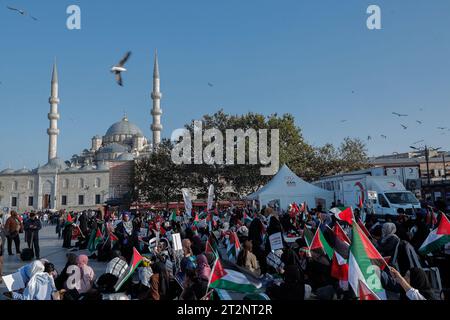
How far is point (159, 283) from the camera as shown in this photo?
17.2ft

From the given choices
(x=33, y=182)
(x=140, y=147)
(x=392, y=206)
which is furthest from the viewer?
(x=140, y=147)

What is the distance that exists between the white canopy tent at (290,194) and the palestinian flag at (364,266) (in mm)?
16617

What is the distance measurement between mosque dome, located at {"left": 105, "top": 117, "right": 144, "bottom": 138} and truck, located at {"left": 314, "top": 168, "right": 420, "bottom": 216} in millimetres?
70132

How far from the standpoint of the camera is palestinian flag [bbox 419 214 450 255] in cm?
597

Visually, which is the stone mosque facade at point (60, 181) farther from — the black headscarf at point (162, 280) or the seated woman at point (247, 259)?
the black headscarf at point (162, 280)

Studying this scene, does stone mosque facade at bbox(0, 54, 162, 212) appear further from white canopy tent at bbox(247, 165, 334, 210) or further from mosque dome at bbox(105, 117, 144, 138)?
white canopy tent at bbox(247, 165, 334, 210)

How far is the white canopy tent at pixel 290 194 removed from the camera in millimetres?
21125

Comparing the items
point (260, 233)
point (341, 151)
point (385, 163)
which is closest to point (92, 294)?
point (260, 233)

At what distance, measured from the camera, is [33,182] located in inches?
2926

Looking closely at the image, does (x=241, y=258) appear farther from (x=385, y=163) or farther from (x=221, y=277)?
(x=385, y=163)

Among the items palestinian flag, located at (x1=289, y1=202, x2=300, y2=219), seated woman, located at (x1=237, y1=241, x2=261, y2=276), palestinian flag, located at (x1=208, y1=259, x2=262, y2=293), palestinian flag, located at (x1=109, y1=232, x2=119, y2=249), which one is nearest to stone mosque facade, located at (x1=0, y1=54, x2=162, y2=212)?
palestinian flag, located at (x1=289, y1=202, x2=300, y2=219)

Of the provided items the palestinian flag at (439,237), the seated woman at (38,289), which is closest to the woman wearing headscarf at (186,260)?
the seated woman at (38,289)
